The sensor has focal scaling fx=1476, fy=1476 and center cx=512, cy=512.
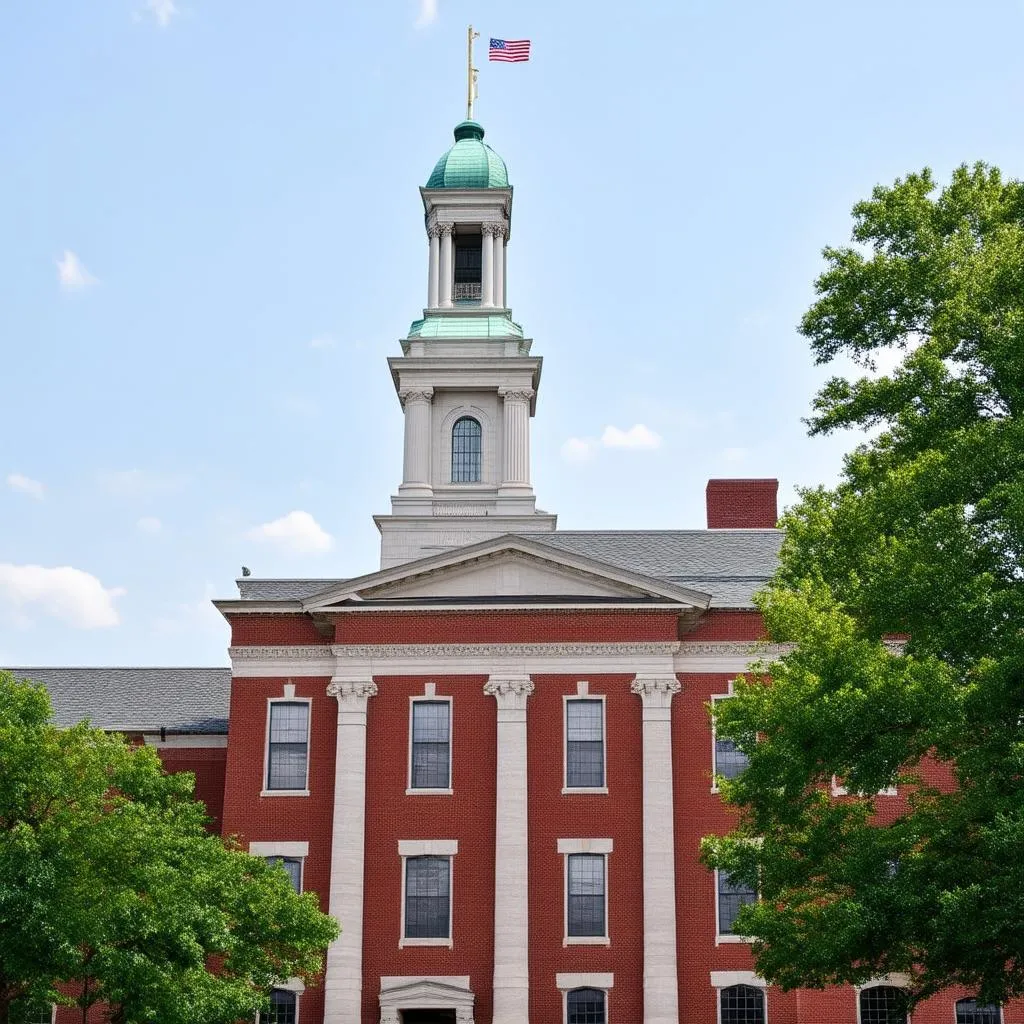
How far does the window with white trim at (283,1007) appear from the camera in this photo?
1358 inches

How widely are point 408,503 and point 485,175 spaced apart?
12622mm

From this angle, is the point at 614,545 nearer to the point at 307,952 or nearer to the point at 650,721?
the point at 650,721

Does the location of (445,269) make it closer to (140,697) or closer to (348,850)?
(140,697)

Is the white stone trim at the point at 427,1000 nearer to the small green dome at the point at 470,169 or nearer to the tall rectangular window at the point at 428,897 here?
the tall rectangular window at the point at 428,897

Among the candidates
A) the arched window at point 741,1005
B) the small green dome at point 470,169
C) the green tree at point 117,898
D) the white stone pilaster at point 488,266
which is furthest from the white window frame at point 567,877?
the small green dome at point 470,169

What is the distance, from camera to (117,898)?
25.2m

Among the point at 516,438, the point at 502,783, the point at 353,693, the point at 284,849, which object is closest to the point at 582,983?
the point at 502,783

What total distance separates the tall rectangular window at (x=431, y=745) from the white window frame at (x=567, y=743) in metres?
2.79

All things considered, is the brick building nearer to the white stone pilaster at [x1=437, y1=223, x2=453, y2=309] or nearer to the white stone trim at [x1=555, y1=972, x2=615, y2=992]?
the white stone trim at [x1=555, y1=972, x2=615, y2=992]

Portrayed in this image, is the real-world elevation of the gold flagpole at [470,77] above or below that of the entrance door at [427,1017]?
above

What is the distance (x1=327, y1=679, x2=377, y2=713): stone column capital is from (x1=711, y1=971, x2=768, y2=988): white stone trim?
10.5 m

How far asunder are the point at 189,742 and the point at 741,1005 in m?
15.9

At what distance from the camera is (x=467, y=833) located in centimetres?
3550

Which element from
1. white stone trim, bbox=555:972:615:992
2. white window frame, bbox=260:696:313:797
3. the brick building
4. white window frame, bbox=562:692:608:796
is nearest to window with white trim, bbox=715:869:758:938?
the brick building
